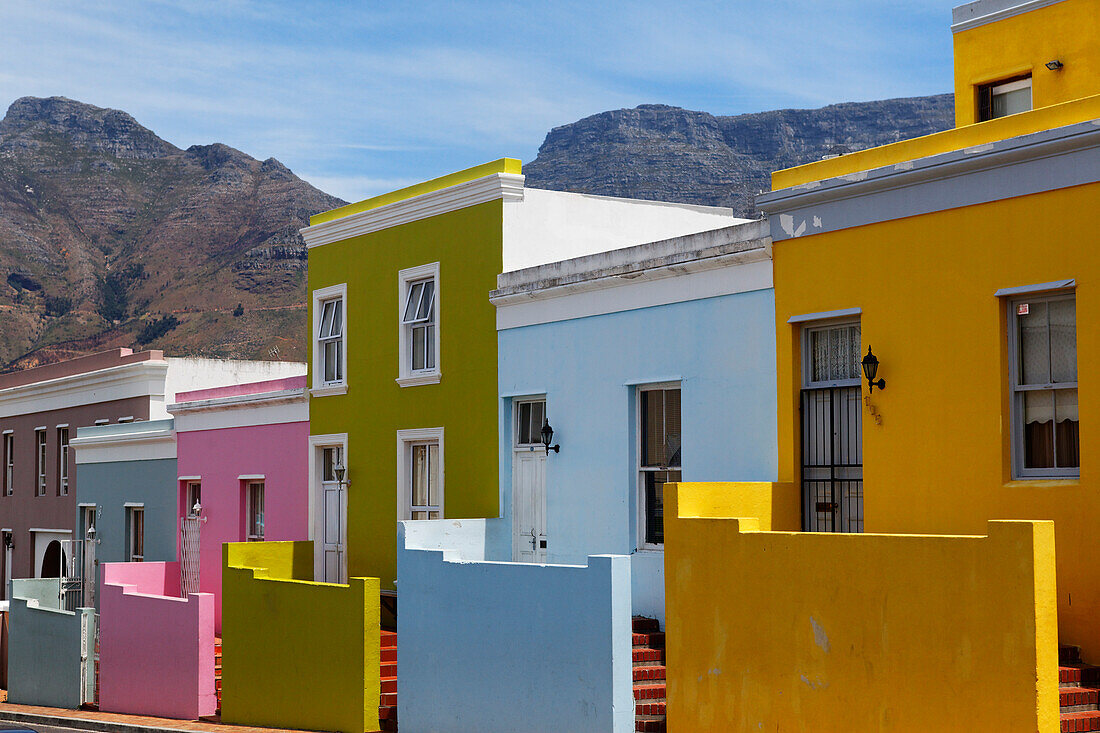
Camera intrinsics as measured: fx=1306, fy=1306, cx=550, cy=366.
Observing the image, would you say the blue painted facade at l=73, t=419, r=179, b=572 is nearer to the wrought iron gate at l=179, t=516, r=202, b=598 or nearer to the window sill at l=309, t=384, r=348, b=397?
the wrought iron gate at l=179, t=516, r=202, b=598

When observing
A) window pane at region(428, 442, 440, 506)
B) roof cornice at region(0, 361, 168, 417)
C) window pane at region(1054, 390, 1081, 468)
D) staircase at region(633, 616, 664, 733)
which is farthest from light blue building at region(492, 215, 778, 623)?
roof cornice at region(0, 361, 168, 417)

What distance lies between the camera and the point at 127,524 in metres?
25.9

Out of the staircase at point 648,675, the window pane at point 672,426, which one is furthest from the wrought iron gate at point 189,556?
the window pane at point 672,426

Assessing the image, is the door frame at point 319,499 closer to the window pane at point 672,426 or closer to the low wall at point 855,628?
the window pane at point 672,426

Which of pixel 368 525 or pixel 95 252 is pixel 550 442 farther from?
pixel 95 252

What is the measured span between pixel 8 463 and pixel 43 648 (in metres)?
13.6

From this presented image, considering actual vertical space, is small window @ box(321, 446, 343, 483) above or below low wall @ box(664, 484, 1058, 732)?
above

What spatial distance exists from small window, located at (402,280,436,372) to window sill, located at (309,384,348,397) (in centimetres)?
175

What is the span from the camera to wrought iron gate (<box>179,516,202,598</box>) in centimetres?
2241

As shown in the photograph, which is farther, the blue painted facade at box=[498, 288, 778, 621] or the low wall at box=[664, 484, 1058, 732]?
the blue painted facade at box=[498, 288, 778, 621]

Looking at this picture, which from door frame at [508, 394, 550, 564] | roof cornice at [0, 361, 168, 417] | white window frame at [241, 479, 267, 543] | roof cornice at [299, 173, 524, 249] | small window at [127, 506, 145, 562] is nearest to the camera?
door frame at [508, 394, 550, 564]

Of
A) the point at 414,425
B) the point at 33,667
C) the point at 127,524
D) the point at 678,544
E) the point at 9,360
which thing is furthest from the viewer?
the point at 9,360

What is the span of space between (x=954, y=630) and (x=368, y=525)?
36.6ft

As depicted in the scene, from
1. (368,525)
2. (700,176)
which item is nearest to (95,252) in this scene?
(700,176)
